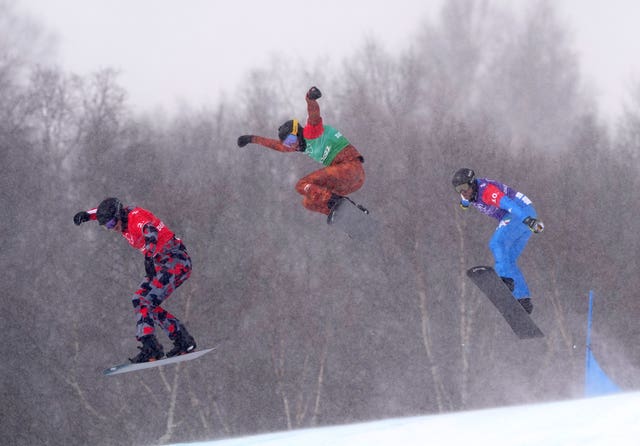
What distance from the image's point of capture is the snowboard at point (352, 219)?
368 inches

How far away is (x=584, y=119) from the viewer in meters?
40.5

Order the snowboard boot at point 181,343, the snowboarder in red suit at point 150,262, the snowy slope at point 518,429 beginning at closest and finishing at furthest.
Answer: the snowy slope at point 518,429, the snowboarder in red suit at point 150,262, the snowboard boot at point 181,343

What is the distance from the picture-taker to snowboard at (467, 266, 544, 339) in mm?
9000

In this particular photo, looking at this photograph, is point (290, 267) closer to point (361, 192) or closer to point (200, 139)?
point (361, 192)

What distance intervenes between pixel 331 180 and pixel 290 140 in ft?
2.53

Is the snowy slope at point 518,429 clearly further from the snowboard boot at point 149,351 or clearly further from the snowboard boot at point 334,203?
the snowboard boot at point 334,203

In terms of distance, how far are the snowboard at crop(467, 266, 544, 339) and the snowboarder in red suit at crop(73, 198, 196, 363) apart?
301cm

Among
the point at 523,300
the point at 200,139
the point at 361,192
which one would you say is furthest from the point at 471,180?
the point at 200,139

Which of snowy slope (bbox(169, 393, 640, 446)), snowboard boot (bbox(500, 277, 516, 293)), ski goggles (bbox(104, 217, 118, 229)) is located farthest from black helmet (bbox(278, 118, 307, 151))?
snowy slope (bbox(169, 393, 640, 446))

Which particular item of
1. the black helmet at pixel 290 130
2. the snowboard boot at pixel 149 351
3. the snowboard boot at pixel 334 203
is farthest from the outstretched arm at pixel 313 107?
the snowboard boot at pixel 149 351

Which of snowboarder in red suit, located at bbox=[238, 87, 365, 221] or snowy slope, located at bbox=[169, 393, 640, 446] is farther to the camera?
snowboarder in red suit, located at bbox=[238, 87, 365, 221]

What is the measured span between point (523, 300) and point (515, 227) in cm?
82

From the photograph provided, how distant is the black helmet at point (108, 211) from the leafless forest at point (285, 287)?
1783 cm

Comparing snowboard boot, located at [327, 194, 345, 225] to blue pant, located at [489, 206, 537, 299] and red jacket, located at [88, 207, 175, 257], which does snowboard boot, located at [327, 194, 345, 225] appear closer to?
blue pant, located at [489, 206, 537, 299]
